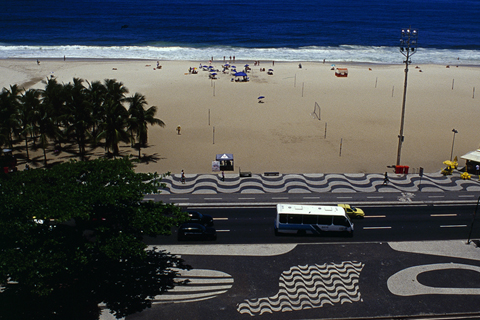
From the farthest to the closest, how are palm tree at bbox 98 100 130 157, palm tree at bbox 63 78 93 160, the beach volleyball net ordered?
1. the beach volleyball net
2. palm tree at bbox 63 78 93 160
3. palm tree at bbox 98 100 130 157

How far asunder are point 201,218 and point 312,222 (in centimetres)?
805

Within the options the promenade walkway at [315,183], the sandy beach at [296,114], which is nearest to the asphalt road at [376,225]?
the promenade walkway at [315,183]

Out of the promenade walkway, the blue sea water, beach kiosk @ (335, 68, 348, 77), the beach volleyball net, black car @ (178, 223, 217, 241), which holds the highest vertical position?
the blue sea water

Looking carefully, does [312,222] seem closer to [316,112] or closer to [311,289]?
[311,289]

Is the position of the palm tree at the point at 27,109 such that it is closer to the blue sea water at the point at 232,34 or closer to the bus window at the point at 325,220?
the bus window at the point at 325,220

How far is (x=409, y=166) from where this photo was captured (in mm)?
44406

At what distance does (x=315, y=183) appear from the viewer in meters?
39.3

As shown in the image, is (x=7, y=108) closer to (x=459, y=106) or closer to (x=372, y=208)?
A: (x=372, y=208)

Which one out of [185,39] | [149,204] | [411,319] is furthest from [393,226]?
[185,39]

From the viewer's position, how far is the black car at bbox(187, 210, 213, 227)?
3094cm

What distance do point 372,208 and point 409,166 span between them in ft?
40.1

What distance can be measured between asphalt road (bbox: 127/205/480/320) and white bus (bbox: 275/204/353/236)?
2.05ft

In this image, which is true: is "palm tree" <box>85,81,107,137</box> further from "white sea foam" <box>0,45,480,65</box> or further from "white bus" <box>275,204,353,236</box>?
"white sea foam" <box>0,45,480,65</box>

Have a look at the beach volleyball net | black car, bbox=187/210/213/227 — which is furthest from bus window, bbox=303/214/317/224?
the beach volleyball net
